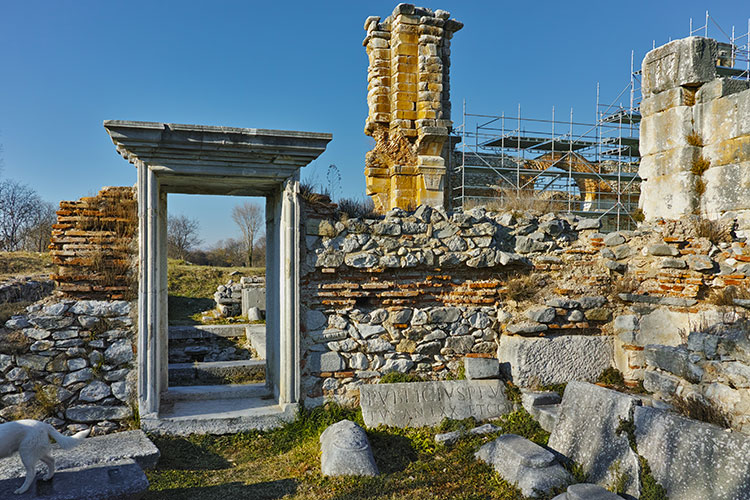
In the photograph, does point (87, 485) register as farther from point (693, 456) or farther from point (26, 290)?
point (26, 290)

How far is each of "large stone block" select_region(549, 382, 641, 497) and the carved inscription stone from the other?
3.14ft

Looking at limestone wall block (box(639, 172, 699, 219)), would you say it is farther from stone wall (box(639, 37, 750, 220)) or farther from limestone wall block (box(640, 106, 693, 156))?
limestone wall block (box(640, 106, 693, 156))

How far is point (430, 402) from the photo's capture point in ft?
18.7

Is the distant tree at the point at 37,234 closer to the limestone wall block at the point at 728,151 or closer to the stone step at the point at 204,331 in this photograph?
the stone step at the point at 204,331

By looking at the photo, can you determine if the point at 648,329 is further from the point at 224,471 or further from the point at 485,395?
the point at 224,471

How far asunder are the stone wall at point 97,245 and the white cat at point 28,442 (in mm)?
2063

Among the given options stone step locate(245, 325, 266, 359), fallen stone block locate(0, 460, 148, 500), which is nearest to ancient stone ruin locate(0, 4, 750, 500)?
fallen stone block locate(0, 460, 148, 500)

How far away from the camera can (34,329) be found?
5316 millimetres

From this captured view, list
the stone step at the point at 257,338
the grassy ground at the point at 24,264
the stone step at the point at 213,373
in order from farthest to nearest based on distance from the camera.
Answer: the grassy ground at the point at 24,264, the stone step at the point at 257,338, the stone step at the point at 213,373

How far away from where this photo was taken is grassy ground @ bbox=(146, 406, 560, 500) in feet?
14.3

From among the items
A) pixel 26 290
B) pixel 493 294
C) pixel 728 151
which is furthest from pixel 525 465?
pixel 26 290

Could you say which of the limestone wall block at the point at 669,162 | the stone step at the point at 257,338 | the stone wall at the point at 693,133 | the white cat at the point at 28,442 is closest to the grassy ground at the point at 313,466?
the white cat at the point at 28,442

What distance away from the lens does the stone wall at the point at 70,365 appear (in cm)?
523

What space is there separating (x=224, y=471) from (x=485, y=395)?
9.34 ft
